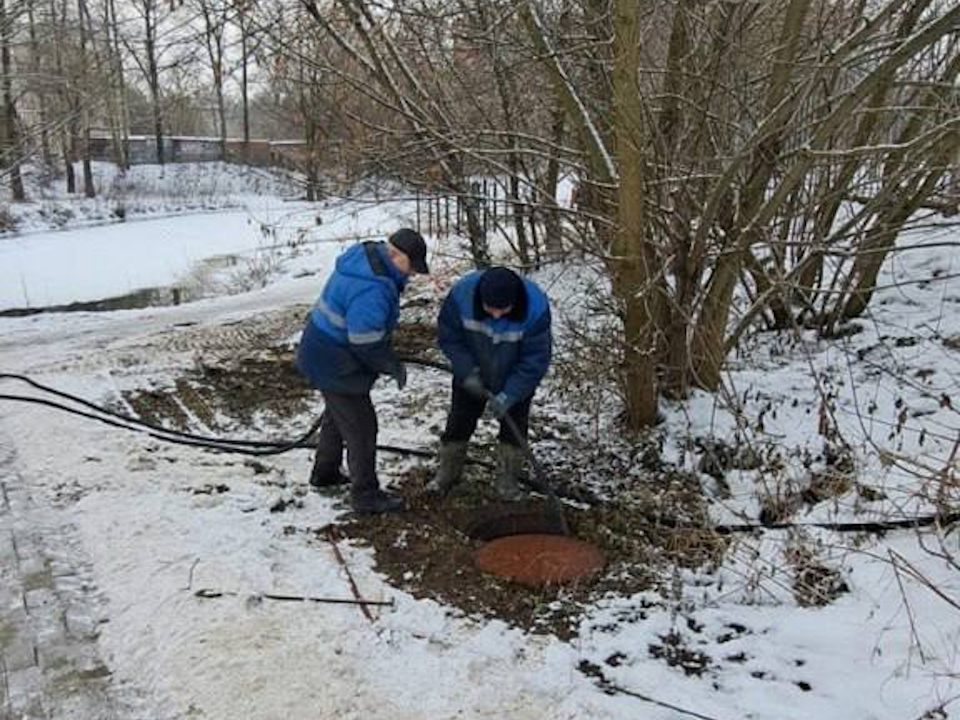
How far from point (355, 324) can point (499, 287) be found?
2.55ft

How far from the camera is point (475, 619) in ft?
12.9

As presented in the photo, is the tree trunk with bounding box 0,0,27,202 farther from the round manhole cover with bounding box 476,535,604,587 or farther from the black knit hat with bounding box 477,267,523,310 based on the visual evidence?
the round manhole cover with bounding box 476,535,604,587

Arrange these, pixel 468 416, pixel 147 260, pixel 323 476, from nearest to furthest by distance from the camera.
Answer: pixel 468 416
pixel 323 476
pixel 147 260

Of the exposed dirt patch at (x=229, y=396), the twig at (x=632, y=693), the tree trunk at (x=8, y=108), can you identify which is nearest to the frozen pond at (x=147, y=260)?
the tree trunk at (x=8, y=108)

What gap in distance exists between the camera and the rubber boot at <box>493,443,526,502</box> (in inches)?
206

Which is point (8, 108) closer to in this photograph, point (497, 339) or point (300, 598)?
point (497, 339)

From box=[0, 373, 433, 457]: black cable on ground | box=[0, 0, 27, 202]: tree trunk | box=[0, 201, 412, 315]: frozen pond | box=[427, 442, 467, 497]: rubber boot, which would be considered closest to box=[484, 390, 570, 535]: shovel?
box=[427, 442, 467, 497]: rubber boot

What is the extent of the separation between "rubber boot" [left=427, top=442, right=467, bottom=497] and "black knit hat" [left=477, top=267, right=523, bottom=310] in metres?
1.06

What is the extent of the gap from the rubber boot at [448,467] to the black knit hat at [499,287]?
1062 mm

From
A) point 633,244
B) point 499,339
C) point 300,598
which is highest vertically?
point 633,244

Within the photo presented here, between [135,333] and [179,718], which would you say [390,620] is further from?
[135,333]

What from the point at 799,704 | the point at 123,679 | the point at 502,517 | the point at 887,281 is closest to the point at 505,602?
the point at 502,517

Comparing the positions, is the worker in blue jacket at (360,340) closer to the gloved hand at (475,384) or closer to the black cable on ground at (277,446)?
the gloved hand at (475,384)

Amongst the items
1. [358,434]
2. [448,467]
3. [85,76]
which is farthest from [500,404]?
[85,76]
